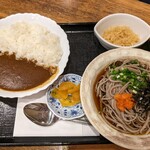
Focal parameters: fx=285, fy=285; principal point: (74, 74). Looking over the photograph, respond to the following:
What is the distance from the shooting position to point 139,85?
1.83 metres

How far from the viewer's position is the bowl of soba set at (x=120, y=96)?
1.70 metres

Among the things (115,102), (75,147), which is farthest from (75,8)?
(75,147)

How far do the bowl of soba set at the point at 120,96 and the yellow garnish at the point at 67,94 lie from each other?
132 millimetres

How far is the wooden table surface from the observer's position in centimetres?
241

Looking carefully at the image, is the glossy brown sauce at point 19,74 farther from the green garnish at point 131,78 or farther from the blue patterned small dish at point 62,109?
the green garnish at point 131,78

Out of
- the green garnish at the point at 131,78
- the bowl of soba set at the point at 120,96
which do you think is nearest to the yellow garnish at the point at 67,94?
the bowl of soba set at the point at 120,96

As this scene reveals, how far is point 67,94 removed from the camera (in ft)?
6.43

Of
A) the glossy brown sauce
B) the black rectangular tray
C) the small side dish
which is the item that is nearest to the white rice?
the glossy brown sauce

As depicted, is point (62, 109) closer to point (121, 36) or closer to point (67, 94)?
A: point (67, 94)

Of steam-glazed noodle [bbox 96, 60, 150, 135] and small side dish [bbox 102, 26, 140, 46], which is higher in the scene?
small side dish [bbox 102, 26, 140, 46]

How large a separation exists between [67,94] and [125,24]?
0.81 m

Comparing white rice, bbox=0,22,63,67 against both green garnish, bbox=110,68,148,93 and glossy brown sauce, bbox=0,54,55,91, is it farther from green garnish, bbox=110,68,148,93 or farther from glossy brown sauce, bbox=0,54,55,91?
green garnish, bbox=110,68,148,93

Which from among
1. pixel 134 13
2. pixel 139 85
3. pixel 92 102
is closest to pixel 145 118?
pixel 139 85

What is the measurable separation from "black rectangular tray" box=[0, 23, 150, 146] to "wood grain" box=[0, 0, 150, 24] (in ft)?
0.38
